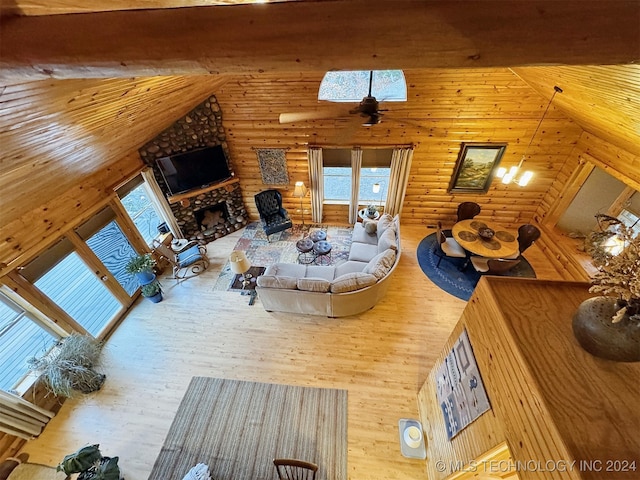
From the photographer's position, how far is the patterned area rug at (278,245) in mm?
5434

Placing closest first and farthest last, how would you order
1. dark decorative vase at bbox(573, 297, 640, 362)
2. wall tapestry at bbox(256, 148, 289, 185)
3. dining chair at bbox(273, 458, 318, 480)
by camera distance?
dark decorative vase at bbox(573, 297, 640, 362) < dining chair at bbox(273, 458, 318, 480) < wall tapestry at bbox(256, 148, 289, 185)

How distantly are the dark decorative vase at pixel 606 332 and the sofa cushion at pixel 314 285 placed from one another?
2.75 meters

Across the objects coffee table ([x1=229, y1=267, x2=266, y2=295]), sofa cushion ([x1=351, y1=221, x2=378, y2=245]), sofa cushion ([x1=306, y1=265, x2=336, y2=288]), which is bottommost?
coffee table ([x1=229, y1=267, x2=266, y2=295])

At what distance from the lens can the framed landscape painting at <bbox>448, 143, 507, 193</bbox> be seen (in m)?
5.04

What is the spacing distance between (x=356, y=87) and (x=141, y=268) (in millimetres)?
5224

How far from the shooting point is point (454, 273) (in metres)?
5.00

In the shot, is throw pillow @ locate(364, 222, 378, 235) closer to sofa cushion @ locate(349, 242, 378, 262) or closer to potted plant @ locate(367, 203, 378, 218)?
sofa cushion @ locate(349, 242, 378, 262)

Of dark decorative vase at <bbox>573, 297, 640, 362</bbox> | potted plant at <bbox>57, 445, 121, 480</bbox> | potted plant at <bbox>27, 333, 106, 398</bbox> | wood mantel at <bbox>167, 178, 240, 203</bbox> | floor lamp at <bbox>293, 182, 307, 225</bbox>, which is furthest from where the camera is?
floor lamp at <bbox>293, 182, 307, 225</bbox>

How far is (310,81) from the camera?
4.68m

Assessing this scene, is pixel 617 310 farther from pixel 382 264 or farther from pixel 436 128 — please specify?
pixel 436 128

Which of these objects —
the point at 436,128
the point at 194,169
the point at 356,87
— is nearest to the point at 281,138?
the point at 356,87

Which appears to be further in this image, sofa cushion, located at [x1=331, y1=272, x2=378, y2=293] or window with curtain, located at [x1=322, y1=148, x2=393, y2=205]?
window with curtain, located at [x1=322, y1=148, x2=393, y2=205]

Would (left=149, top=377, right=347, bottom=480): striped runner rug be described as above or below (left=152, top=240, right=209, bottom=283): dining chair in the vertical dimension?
below

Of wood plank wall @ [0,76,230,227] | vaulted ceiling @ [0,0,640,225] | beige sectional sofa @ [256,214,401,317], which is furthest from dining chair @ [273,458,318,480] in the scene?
wood plank wall @ [0,76,230,227]
